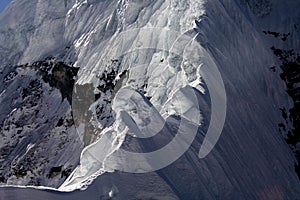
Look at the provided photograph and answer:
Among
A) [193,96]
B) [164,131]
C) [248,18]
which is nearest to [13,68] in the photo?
[248,18]

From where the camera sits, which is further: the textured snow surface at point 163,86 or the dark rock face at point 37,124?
the dark rock face at point 37,124

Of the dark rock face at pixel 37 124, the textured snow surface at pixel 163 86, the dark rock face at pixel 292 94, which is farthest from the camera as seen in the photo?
the dark rock face at pixel 37 124

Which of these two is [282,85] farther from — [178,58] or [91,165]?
[91,165]

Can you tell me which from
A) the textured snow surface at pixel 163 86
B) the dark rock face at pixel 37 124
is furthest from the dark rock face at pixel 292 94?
the dark rock face at pixel 37 124

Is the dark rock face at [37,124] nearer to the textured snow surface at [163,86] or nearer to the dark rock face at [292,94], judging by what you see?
the textured snow surface at [163,86]

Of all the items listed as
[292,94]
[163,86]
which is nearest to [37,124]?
[163,86]

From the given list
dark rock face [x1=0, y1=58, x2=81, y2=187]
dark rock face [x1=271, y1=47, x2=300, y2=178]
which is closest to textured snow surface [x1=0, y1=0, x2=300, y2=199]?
dark rock face [x1=0, y1=58, x2=81, y2=187]
